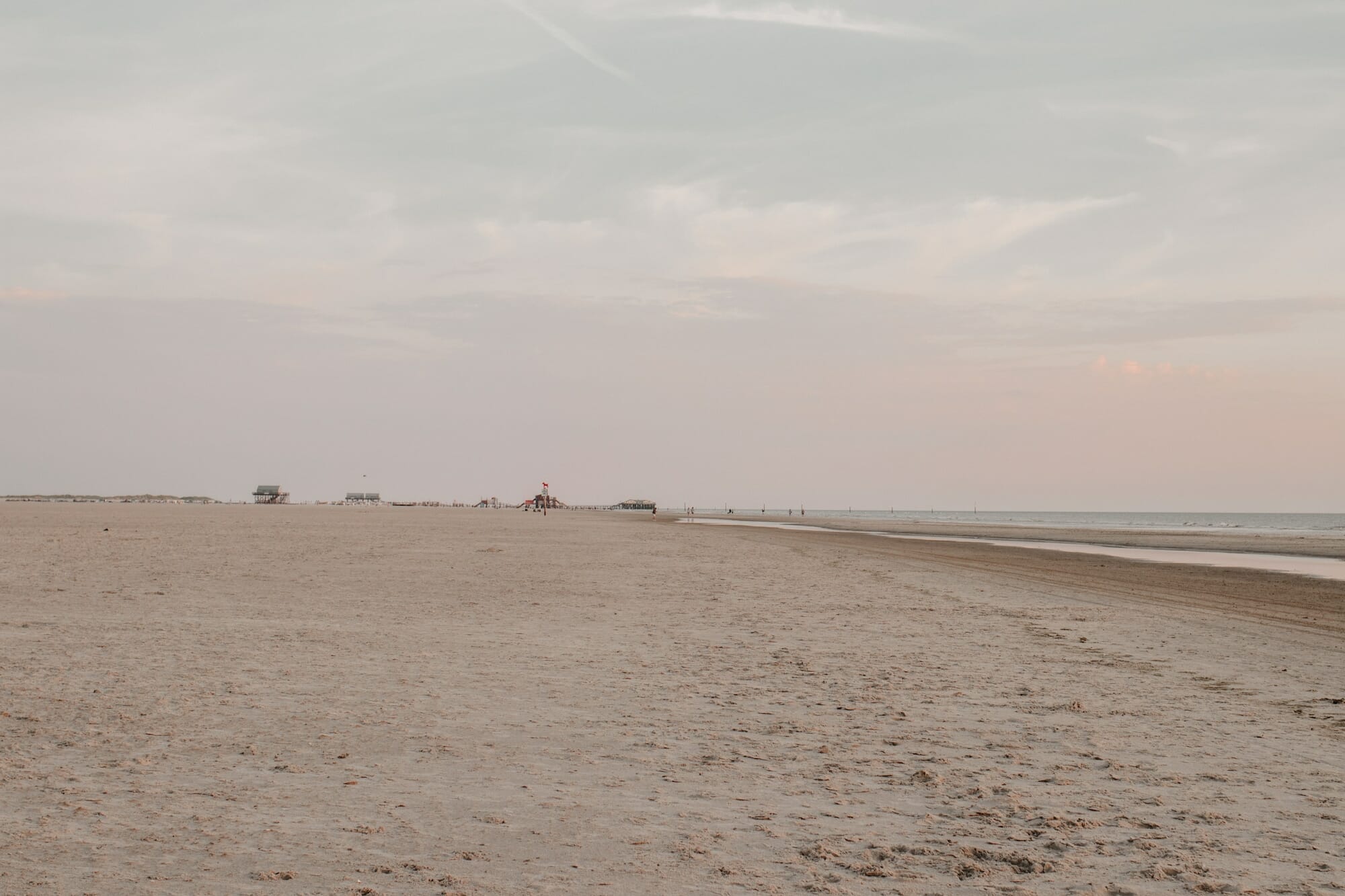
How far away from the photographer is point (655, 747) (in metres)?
7.25

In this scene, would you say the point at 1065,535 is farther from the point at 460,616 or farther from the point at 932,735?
the point at 932,735

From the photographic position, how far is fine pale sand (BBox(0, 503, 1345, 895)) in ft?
16.0

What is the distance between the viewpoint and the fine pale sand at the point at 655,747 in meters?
4.89

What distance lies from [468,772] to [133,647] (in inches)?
264

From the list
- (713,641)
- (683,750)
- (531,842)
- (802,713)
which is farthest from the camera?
(713,641)

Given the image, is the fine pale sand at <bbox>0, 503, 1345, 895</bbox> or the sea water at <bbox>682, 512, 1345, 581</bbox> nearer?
the fine pale sand at <bbox>0, 503, 1345, 895</bbox>

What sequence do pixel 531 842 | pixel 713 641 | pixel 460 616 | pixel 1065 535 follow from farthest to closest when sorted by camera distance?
pixel 1065 535, pixel 460 616, pixel 713 641, pixel 531 842

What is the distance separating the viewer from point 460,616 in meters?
14.8

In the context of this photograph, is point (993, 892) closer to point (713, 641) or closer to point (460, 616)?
point (713, 641)

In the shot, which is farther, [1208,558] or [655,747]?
[1208,558]

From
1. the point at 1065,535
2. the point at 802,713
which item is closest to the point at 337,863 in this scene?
the point at 802,713

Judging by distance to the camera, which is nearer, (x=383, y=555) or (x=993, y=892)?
(x=993, y=892)

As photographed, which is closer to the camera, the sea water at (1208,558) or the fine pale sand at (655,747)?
the fine pale sand at (655,747)

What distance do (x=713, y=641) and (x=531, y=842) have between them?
7531 mm
